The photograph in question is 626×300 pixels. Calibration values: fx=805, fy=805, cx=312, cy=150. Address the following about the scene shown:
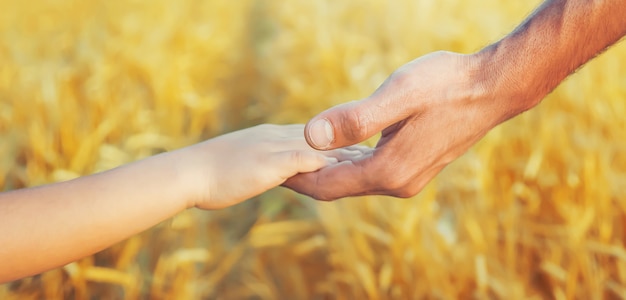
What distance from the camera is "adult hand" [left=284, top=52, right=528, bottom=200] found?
0.67 m

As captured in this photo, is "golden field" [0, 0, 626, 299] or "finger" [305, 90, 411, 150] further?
"golden field" [0, 0, 626, 299]

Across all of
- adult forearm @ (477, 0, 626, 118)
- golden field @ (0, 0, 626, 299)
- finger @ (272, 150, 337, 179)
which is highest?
adult forearm @ (477, 0, 626, 118)

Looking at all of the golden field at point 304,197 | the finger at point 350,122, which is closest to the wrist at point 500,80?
the finger at point 350,122

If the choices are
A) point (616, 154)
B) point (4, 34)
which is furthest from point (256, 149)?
point (4, 34)

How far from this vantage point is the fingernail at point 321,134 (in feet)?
2.13

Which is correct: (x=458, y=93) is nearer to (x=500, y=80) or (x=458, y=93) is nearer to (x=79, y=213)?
(x=500, y=80)

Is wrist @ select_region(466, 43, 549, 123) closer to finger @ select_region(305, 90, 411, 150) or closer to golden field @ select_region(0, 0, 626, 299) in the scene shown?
finger @ select_region(305, 90, 411, 150)

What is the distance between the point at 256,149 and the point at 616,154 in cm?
55

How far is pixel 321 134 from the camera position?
0.65 metres

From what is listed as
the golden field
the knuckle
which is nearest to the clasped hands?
the knuckle

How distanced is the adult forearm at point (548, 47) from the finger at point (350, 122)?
120 millimetres

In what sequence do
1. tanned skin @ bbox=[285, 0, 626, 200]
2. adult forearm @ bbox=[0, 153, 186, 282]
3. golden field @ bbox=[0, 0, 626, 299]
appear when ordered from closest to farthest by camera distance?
adult forearm @ bbox=[0, 153, 186, 282]
tanned skin @ bbox=[285, 0, 626, 200]
golden field @ bbox=[0, 0, 626, 299]

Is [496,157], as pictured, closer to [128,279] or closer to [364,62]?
[364,62]

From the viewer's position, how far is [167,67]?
1.09 meters
